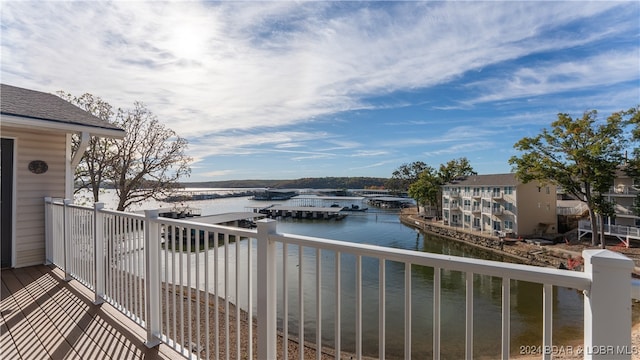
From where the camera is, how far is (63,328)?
108 inches

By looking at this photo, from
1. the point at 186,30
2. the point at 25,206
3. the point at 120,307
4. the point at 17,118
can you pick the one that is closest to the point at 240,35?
the point at 186,30

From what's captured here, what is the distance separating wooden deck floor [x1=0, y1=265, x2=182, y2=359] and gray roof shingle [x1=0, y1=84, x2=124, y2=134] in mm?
2353

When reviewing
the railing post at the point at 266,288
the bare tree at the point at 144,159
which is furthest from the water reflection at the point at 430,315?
the bare tree at the point at 144,159

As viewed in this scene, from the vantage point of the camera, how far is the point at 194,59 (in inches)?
246

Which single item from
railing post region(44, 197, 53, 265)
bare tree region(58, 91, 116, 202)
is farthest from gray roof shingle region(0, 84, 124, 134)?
bare tree region(58, 91, 116, 202)

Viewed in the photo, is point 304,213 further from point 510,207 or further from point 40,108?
point 40,108

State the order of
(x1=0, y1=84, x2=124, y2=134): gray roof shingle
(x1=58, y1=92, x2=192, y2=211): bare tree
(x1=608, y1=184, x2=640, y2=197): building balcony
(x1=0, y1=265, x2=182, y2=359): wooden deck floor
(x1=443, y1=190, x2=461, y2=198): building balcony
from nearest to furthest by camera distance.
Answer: (x1=0, y1=265, x2=182, y2=359): wooden deck floor → (x1=0, y1=84, x2=124, y2=134): gray roof shingle → (x1=58, y1=92, x2=192, y2=211): bare tree → (x1=608, y1=184, x2=640, y2=197): building balcony → (x1=443, y1=190, x2=461, y2=198): building balcony

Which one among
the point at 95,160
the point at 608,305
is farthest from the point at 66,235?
the point at 95,160

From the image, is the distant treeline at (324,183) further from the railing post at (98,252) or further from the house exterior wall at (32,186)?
the railing post at (98,252)

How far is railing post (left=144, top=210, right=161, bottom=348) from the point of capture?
2451 millimetres

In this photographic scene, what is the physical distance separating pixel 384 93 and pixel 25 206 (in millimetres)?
19415

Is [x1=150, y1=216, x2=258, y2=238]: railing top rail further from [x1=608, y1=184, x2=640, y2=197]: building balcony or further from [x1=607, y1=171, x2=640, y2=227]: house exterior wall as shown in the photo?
[x1=607, y1=171, x2=640, y2=227]: house exterior wall

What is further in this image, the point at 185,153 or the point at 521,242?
the point at 521,242

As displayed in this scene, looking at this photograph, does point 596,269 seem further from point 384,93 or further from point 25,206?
point 384,93
